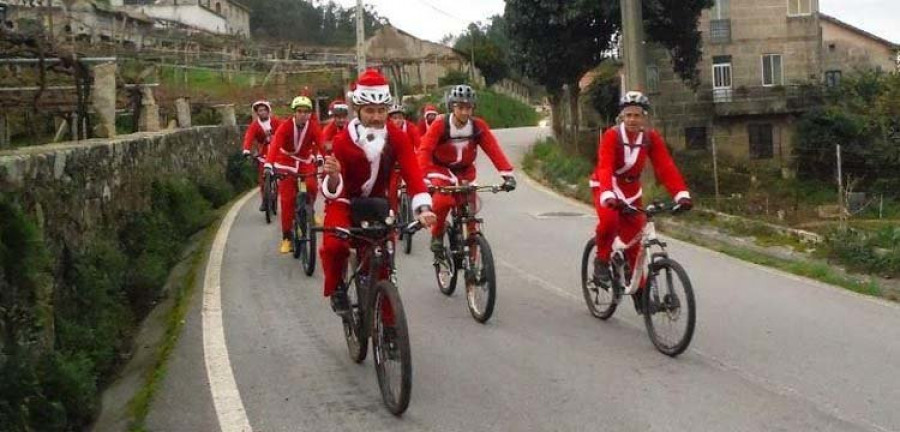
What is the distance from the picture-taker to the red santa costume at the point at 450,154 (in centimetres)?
928

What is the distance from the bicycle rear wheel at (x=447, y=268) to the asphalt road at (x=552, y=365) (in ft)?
0.37

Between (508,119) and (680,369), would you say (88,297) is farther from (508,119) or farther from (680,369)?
(508,119)

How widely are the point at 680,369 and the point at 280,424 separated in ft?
9.17

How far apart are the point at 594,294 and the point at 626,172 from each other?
1.23 meters

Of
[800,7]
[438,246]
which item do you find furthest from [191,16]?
[438,246]

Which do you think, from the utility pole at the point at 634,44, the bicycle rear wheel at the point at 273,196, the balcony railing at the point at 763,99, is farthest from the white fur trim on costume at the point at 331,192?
the balcony railing at the point at 763,99

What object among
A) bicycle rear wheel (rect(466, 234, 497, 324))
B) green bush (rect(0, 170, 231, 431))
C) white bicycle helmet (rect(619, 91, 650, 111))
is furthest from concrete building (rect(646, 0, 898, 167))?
white bicycle helmet (rect(619, 91, 650, 111))

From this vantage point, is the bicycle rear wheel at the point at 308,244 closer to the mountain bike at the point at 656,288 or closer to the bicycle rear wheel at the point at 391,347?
the mountain bike at the point at 656,288

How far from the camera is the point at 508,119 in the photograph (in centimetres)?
6950

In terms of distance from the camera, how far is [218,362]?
718 centimetres

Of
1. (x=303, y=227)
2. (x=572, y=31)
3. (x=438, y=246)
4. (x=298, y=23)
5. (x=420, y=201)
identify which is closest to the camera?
(x=420, y=201)

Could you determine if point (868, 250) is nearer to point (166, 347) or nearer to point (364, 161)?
point (364, 161)

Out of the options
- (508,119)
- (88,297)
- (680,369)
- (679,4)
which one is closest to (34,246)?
(88,297)

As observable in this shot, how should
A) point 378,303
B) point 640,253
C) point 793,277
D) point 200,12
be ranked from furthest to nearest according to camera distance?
point 200,12
point 793,277
point 640,253
point 378,303
